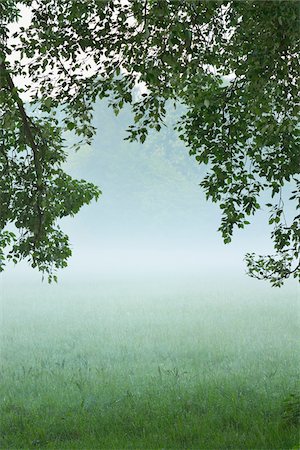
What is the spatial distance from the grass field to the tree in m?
2.98

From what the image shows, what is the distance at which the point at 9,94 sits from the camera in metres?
10.5

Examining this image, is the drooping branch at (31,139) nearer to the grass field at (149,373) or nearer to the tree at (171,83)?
the tree at (171,83)

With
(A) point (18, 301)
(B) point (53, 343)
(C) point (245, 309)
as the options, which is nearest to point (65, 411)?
(B) point (53, 343)

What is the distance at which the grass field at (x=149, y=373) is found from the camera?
10055 mm

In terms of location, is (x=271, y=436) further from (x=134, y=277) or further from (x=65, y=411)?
(x=134, y=277)

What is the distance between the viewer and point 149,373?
16016mm

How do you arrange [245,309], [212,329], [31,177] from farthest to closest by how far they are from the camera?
1. [245,309]
2. [212,329]
3. [31,177]

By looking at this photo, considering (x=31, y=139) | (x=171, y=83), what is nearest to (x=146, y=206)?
(x=31, y=139)

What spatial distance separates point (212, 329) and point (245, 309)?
21.3 ft

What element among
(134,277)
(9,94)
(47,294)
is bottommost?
(9,94)

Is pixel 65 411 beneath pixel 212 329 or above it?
beneath

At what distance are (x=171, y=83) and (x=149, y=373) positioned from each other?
9.86 meters

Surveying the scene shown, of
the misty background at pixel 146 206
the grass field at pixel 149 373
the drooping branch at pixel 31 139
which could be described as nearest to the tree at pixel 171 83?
the drooping branch at pixel 31 139

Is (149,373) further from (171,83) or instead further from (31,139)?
(171,83)
